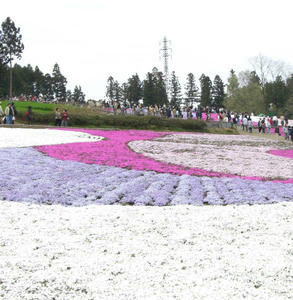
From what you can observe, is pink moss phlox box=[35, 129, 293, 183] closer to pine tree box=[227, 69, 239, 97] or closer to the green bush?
the green bush

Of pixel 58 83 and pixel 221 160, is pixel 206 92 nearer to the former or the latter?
pixel 58 83

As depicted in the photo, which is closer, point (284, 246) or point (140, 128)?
point (284, 246)

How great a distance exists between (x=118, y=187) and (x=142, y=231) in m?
3.76

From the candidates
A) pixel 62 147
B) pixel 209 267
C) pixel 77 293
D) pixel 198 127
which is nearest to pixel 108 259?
pixel 77 293

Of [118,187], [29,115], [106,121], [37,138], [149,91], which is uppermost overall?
[149,91]

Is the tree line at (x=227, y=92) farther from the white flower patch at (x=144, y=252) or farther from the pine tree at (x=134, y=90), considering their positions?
the white flower patch at (x=144, y=252)

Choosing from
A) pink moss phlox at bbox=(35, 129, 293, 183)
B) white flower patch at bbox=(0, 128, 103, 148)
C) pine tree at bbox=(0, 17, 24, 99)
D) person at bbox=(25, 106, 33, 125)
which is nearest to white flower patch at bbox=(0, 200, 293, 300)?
pink moss phlox at bbox=(35, 129, 293, 183)

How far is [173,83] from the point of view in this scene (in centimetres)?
11694

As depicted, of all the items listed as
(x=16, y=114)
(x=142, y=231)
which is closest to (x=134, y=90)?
(x=16, y=114)

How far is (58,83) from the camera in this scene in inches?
4749

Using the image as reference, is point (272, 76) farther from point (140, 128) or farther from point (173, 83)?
point (140, 128)

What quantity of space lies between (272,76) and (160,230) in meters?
99.3

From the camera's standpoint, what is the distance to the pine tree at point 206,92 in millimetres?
106000

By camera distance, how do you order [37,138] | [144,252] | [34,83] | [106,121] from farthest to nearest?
[34,83]
[106,121]
[37,138]
[144,252]
